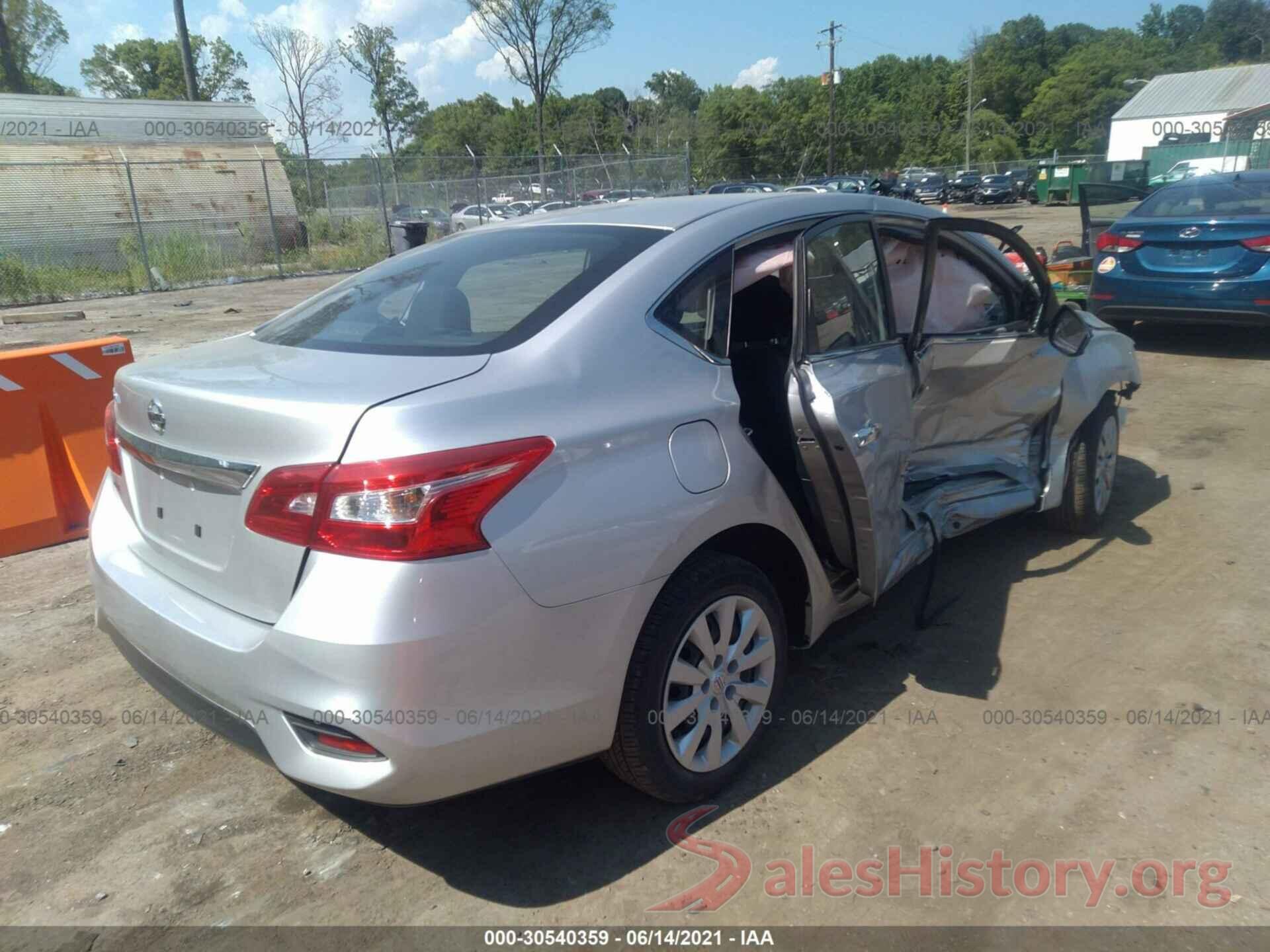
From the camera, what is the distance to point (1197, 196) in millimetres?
8656

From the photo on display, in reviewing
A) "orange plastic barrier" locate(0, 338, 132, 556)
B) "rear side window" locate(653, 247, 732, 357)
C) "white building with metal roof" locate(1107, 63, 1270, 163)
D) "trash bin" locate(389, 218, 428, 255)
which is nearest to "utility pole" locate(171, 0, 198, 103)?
"trash bin" locate(389, 218, 428, 255)

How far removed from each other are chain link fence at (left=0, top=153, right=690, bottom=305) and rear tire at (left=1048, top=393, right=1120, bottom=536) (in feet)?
48.0

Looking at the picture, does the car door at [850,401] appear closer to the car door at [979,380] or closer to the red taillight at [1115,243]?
the car door at [979,380]

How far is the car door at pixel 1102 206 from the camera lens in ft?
26.8

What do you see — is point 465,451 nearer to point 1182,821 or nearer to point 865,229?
point 865,229

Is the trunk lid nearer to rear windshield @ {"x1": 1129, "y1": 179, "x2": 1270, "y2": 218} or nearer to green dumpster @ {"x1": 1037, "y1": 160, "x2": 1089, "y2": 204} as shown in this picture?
rear windshield @ {"x1": 1129, "y1": 179, "x2": 1270, "y2": 218}

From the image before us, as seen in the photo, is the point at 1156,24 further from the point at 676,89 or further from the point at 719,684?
the point at 719,684

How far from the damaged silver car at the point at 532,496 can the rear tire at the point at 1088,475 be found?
1241 millimetres

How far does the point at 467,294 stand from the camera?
2.93 metres

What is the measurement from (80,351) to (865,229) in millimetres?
4183

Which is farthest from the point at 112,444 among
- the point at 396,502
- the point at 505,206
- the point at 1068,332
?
the point at 505,206

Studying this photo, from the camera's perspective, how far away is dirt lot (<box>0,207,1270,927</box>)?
95.0 inches

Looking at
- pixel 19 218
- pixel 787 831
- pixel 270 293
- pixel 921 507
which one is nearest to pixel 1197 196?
pixel 921 507

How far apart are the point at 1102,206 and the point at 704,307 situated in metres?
7.84
